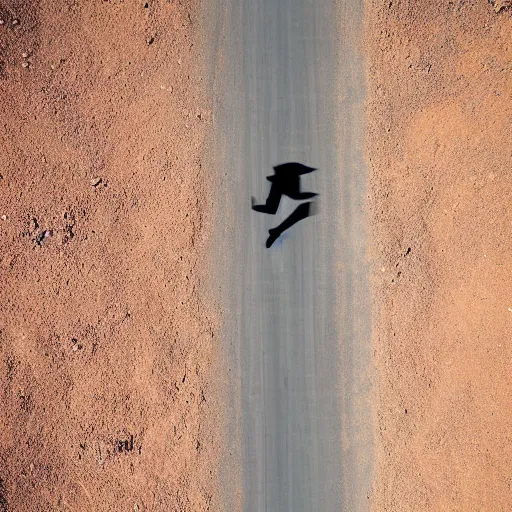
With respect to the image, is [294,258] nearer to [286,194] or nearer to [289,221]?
[289,221]

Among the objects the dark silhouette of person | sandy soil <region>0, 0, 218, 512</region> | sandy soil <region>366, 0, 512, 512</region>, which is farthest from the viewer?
the dark silhouette of person

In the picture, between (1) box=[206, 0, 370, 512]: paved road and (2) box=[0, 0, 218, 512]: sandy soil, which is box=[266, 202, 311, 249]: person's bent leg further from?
(2) box=[0, 0, 218, 512]: sandy soil

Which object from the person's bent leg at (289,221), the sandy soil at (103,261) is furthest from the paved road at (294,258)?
the sandy soil at (103,261)

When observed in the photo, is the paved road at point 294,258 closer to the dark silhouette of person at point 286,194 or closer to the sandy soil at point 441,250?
the dark silhouette of person at point 286,194

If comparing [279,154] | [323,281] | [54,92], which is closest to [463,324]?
[323,281]

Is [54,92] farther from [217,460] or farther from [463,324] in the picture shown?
[463,324]

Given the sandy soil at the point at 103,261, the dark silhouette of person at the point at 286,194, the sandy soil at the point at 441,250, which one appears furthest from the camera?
the dark silhouette of person at the point at 286,194

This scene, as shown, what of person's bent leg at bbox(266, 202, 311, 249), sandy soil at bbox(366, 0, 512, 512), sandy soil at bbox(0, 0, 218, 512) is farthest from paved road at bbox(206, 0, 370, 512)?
sandy soil at bbox(0, 0, 218, 512)
